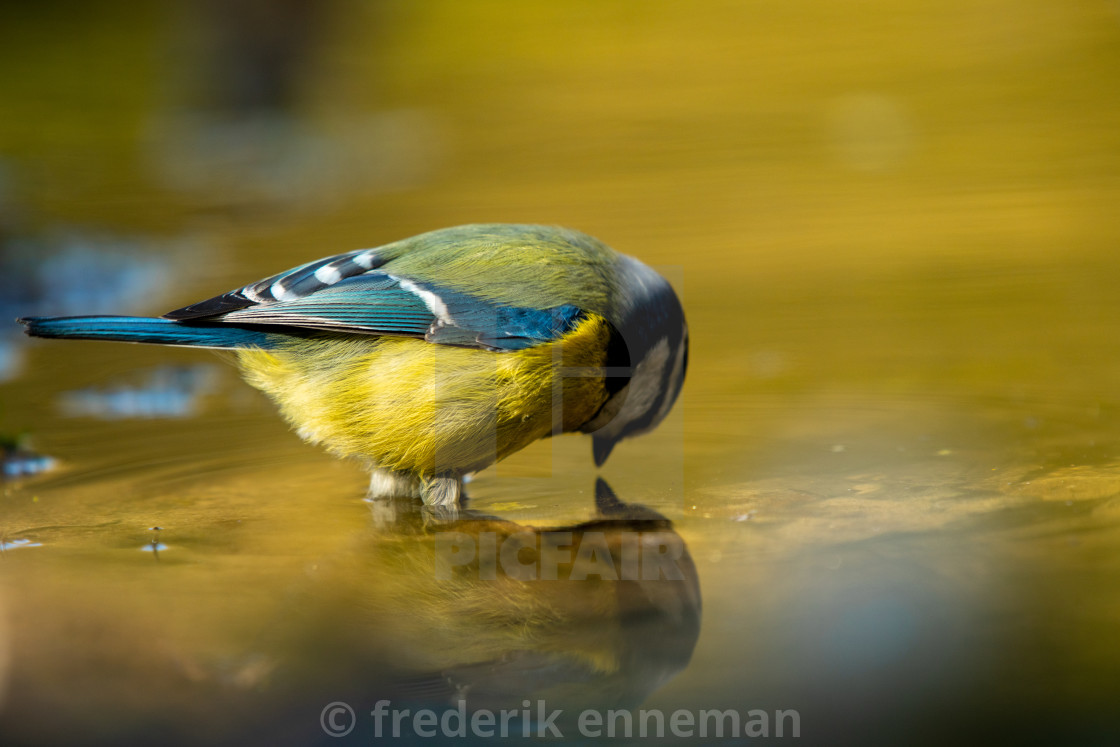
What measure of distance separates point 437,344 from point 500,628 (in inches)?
28.6

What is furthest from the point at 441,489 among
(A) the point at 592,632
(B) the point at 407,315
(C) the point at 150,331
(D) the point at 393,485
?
(A) the point at 592,632

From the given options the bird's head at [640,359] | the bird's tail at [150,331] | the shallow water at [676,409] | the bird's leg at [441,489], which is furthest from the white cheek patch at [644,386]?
the bird's tail at [150,331]

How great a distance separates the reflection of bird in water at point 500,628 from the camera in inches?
45.7

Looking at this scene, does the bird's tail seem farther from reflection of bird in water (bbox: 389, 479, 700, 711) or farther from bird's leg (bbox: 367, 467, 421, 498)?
reflection of bird in water (bbox: 389, 479, 700, 711)

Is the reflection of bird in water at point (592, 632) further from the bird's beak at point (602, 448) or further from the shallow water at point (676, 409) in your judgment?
the bird's beak at point (602, 448)

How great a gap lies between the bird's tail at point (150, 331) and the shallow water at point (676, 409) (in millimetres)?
305

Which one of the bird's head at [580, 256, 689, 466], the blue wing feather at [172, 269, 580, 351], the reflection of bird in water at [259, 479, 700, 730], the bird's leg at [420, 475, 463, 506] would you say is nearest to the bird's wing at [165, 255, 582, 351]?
the blue wing feather at [172, 269, 580, 351]

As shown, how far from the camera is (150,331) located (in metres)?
1.91

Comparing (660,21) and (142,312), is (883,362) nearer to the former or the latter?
(142,312)

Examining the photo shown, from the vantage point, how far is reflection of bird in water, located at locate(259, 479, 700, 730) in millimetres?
1160

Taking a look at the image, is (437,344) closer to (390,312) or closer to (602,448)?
(390,312)

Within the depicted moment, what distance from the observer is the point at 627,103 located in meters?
5.54

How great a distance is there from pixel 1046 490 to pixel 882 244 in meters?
2.26

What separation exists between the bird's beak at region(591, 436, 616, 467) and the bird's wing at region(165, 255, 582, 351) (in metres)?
0.34
